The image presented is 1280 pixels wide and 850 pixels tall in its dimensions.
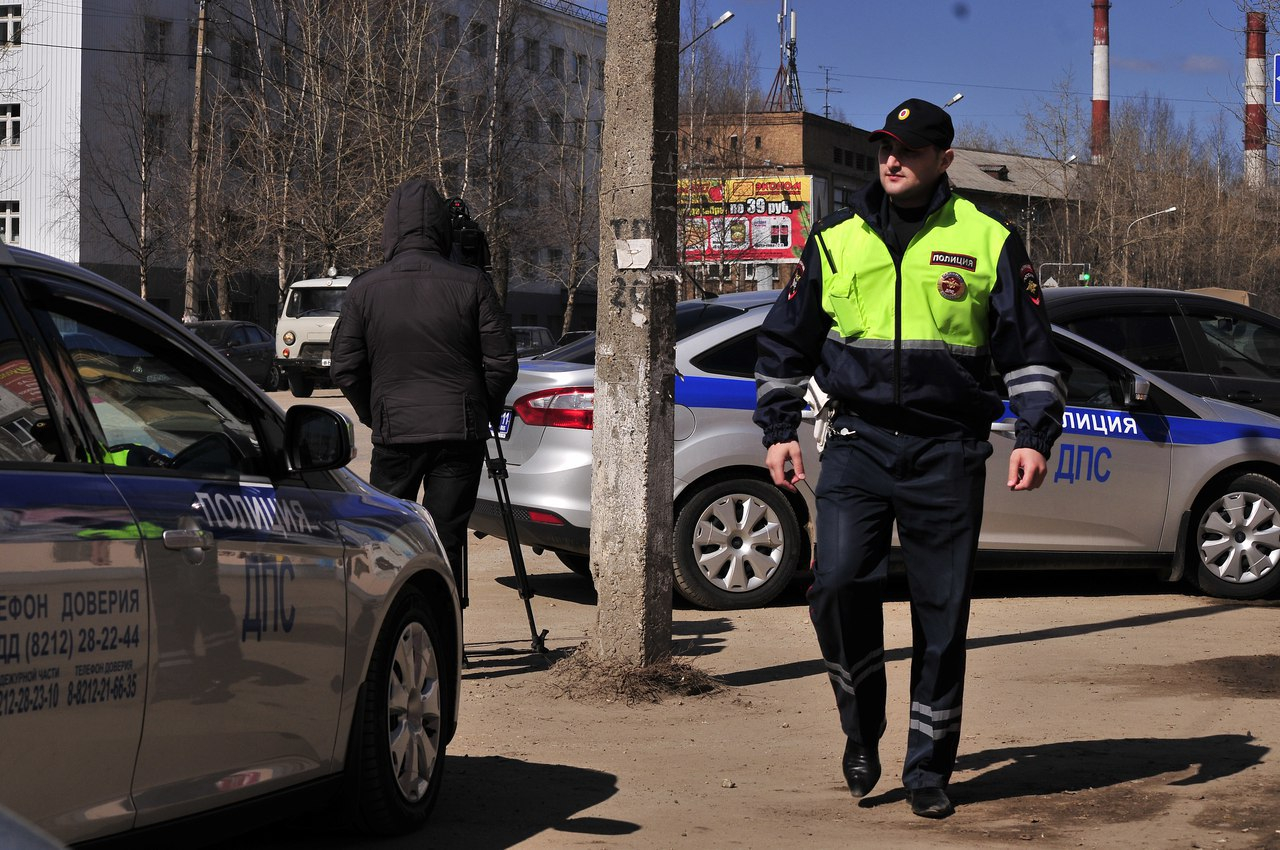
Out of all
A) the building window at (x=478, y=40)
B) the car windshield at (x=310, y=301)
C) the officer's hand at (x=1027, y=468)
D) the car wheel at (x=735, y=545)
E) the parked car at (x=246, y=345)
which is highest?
the building window at (x=478, y=40)

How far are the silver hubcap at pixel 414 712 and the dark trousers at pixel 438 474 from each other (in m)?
1.99

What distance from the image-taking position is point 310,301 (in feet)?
106

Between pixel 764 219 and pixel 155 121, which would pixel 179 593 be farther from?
pixel 764 219

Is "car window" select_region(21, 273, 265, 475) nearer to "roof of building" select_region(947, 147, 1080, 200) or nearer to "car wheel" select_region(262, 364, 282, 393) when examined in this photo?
"car wheel" select_region(262, 364, 282, 393)

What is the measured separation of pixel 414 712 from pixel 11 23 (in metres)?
52.1

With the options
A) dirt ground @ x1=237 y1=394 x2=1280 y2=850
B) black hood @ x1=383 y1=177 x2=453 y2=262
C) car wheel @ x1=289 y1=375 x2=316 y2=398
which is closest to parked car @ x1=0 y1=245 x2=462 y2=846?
dirt ground @ x1=237 y1=394 x2=1280 y2=850

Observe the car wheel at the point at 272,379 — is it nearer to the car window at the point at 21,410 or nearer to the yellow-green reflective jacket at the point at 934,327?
the yellow-green reflective jacket at the point at 934,327

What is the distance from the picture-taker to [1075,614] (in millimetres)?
8953

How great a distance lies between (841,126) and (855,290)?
91531 mm

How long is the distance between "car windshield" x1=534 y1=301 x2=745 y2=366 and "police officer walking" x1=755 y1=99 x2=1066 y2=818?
4.01m

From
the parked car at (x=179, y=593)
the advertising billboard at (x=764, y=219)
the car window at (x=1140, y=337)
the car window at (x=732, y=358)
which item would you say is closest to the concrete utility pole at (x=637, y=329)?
the parked car at (x=179, y=593)

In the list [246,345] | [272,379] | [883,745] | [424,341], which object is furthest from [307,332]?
[883,745]

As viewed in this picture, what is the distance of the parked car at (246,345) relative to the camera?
3525cm

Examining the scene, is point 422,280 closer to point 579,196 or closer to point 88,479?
point 88,479
